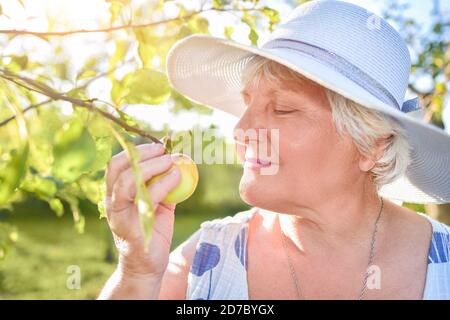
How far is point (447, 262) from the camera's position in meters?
1.83

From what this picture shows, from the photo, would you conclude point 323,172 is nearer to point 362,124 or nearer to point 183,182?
point 362,124

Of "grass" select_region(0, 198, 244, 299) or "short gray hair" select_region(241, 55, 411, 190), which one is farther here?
"grass" select_region(0, 198, 244, 299)

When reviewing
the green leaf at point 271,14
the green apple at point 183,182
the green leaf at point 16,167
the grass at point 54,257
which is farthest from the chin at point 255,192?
the grass at point 54,257

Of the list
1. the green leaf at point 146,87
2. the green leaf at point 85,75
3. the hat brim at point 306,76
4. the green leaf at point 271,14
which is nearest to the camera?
the green leaf at point 146,87

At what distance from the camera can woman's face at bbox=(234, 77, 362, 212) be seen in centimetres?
164

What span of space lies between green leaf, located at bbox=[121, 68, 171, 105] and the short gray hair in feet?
1.97

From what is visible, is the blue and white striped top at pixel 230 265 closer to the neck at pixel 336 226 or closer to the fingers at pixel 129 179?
the neck at pixel 336 226

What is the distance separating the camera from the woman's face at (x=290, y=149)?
1.64 metres

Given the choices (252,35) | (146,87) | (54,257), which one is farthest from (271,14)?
(54,257)

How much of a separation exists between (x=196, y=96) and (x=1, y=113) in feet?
2.05

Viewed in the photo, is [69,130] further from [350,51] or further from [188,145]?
[350,51]

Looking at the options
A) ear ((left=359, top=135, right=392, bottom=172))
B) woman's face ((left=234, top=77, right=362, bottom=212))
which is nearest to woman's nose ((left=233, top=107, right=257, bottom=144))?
woman's face ((left=234, top=77, right=362, bottom=212))

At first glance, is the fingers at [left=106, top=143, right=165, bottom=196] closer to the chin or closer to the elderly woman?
the elderly woman

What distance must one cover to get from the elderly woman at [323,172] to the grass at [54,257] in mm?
3121
